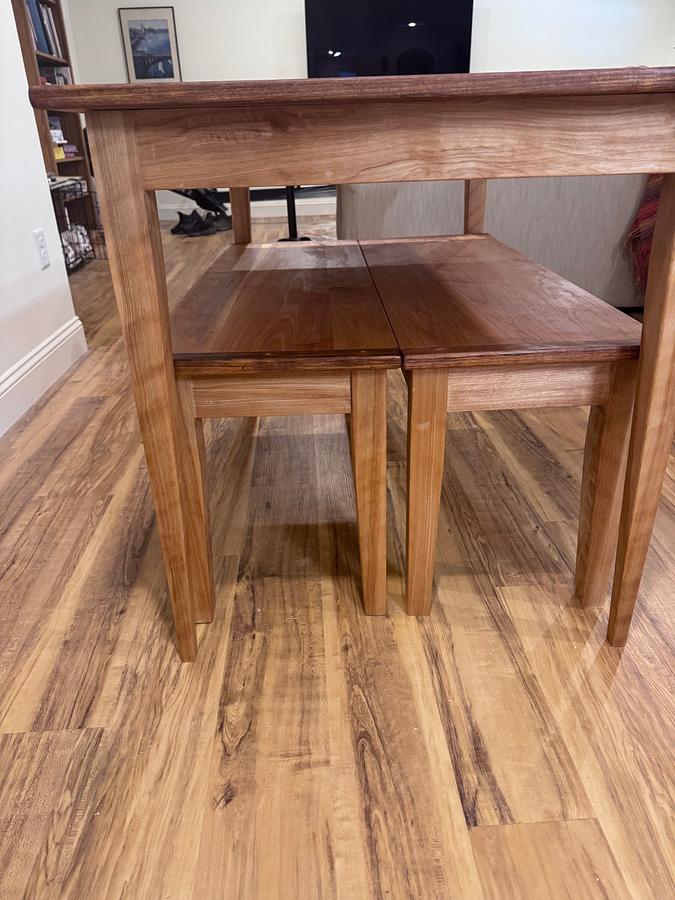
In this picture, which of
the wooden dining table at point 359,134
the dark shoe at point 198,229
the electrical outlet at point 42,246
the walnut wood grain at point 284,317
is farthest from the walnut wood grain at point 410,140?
the dark shoe at point 198,229

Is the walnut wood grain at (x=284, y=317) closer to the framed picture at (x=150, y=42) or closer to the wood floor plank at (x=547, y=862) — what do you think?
the wood floor plank at (x=547, y=862)

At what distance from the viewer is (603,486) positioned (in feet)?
3.09

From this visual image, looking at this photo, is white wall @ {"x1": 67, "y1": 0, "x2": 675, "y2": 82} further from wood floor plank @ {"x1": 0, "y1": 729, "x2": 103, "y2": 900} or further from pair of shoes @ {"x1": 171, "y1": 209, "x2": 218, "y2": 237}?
wood floor plank @ {"x1": 0, "y1": 729, "x2": 103, "y2": 900}

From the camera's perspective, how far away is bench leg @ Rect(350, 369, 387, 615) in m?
0.86

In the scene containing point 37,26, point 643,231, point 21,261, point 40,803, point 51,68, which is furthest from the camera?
point 51,68

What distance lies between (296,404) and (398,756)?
48cm

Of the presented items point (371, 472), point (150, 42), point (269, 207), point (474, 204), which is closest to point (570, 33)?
point (269, 207)

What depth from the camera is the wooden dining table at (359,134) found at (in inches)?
24.4

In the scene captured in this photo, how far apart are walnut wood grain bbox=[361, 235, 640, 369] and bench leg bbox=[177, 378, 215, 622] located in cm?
31

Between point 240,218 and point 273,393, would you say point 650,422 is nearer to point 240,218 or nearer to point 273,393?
point 273,393

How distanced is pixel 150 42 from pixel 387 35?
6.62 feet

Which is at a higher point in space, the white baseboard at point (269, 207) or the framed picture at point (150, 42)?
the framed picture at point (150, 42)

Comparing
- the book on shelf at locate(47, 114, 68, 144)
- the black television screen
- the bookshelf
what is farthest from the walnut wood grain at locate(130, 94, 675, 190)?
the black television screen

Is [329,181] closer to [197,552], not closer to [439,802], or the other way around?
[197,552]
